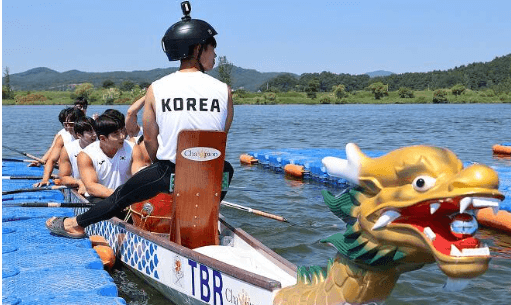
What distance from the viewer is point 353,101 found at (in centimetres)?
12250

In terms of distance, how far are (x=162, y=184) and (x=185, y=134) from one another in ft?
1.93

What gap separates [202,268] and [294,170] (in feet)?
37.6

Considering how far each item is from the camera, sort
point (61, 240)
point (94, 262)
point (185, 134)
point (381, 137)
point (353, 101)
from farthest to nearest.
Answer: point (353, 101), point (381, 137), point (61, 240), point (94, 262), point (185, 134)

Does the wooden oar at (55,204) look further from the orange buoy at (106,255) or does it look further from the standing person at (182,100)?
the standing person at (182,100)

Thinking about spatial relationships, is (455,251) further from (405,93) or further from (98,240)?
(405,93)

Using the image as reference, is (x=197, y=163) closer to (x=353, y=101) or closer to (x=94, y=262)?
(x=94, y=262)

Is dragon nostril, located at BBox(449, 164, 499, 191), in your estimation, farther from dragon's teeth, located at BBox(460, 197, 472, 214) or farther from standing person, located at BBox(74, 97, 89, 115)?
standing person, located at BBox(74, 97, 89, 115)

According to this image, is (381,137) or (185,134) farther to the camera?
(381,137)

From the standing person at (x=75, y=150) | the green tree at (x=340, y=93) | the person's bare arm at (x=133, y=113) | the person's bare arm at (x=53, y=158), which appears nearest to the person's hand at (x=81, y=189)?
the standing person at (x=75, y=150)

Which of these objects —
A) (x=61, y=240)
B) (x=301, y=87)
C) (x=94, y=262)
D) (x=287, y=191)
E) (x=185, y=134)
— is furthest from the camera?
(x=301, y=87)

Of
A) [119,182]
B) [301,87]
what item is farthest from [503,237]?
[301,87]

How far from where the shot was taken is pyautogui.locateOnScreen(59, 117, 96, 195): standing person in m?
9.05

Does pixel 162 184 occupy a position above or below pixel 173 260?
above

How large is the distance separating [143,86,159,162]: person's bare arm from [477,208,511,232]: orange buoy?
600cm
